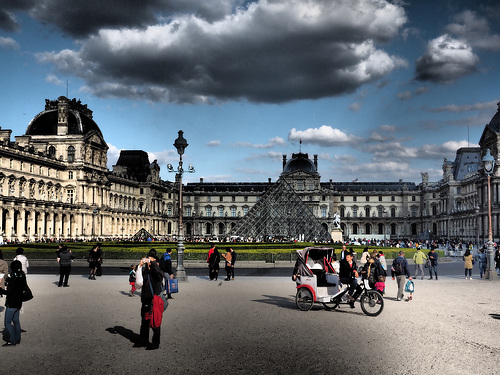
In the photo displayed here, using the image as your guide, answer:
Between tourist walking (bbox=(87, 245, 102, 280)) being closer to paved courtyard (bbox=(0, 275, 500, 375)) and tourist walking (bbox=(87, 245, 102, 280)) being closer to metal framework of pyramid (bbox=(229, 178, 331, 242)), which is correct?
paved courtyard (bbox=(0, 275, 500, 375))

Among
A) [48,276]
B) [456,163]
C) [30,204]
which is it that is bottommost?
[48,276]

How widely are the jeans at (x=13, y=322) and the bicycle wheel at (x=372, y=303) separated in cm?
797

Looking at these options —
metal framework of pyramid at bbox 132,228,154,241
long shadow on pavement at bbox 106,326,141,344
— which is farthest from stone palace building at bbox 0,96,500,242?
long shadow on pavement at bbox 106,326,141,344

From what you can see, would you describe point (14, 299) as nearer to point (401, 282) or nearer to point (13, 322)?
point (13, 322)

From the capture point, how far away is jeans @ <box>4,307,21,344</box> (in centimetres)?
948

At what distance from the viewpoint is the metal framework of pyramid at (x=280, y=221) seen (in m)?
59.8

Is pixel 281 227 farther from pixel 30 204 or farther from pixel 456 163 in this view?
pixel 456 163

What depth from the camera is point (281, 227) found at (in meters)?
62.3

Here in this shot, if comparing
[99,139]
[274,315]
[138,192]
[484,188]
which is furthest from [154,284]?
[138,192]

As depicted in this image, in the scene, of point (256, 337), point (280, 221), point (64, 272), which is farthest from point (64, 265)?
point (280, 221)

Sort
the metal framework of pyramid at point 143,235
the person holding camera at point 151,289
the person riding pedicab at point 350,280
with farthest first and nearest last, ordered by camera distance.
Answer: the metal framework of pyramid at point 143,235 → the person riding pedicab at point 350,280 → the person holding camera at point 151,289

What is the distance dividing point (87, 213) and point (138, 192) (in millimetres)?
25243

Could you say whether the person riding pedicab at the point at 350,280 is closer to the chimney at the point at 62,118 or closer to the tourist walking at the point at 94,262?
the tourist walking at the point at 94,262

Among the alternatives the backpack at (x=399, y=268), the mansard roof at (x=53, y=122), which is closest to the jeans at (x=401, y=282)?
the backpack at (x=399, y=268)
